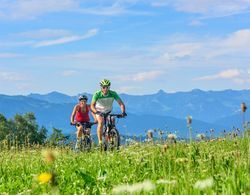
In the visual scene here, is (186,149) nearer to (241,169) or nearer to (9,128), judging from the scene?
(241,169)

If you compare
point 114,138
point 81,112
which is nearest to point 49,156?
point 114,138

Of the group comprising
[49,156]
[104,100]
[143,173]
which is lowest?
[49,156]

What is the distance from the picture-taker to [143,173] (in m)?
8.13

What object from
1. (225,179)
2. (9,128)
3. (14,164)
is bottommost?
(225,179)

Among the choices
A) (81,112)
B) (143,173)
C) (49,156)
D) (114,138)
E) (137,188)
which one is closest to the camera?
(49,156)

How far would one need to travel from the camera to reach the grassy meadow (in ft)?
14.6

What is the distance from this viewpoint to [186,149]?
34.3ft

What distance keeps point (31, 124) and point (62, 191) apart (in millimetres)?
107062

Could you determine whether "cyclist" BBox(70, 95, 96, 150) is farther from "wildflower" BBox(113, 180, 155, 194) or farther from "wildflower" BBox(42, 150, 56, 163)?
"wildflower" BBox(42, 150, 56, 163)

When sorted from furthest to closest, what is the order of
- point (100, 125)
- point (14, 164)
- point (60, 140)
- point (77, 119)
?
point (77, 119)
point (100, 125)
point (60, 140)
point (14, 164)

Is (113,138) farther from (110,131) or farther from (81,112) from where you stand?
(81,112)

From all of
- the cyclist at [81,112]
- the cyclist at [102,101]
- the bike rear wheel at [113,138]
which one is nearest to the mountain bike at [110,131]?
the bike rear wheel at [113,138]

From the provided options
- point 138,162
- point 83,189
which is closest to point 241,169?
point 83,189

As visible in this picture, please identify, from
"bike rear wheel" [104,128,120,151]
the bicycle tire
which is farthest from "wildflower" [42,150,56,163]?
the bicycle tire
